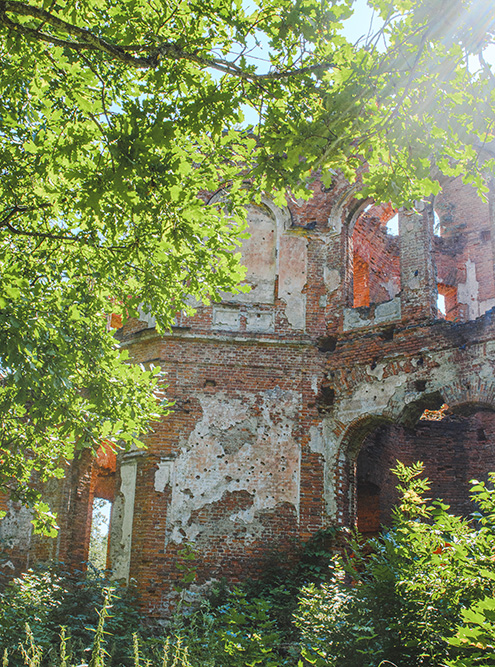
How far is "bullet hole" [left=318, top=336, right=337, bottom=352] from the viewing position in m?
11.8

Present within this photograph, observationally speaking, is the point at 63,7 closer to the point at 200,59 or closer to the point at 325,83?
the point at 200,59

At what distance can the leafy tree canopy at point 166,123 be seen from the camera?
5547 mm

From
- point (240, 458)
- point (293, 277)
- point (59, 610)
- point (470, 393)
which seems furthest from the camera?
point (293, 277)

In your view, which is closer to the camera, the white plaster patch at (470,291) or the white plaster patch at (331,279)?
the white plaster patch at (331,279)

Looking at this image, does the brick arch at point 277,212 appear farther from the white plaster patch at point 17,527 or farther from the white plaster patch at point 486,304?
the white plaster patch at point 17,527

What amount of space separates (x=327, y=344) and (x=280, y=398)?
4.00 ft

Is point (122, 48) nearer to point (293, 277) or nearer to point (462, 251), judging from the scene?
point (293, 277)

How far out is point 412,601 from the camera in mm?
5301

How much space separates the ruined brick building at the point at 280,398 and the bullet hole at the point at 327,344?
24 millimetres

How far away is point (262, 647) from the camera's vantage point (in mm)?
5777

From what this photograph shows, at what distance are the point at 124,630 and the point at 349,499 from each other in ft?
12.6

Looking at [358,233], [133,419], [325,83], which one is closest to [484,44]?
[325,83]

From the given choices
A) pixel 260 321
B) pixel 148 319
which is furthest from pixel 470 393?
pixel 148 319

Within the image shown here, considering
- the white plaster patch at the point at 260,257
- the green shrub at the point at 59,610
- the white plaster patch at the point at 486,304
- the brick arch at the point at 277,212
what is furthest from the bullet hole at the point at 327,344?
the white plaster patch at the point at 486,304
